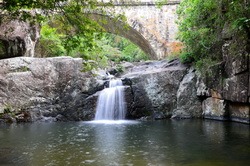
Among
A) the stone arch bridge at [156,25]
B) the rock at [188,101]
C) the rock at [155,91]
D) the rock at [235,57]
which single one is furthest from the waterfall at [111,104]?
the stone arch bridge at [156,25]

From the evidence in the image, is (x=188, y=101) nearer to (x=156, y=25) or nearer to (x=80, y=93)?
(x=80, y=93)

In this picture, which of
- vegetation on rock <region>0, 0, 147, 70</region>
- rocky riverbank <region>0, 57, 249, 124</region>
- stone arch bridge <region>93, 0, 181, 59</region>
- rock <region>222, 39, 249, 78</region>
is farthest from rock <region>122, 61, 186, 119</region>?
stone arch bridge <region>93, 0, 181, 59</region>

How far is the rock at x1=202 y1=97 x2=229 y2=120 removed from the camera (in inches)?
383

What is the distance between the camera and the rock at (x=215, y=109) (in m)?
9.73

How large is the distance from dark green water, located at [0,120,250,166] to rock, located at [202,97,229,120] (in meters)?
2.37

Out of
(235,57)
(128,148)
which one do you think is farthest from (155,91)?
(128,148)

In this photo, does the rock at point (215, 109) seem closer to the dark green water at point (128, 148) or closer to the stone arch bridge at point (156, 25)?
the dark green water at point (128, 148)

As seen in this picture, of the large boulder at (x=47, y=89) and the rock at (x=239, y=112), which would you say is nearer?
the rock at (x=239, y=112)

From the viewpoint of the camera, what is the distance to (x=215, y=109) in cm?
1020

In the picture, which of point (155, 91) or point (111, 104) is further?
point (155, 91)

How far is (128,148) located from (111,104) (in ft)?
18.4

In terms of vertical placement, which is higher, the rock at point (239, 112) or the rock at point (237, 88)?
the rock at point (237, 88)

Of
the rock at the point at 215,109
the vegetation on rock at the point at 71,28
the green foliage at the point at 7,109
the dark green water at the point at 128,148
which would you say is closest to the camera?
the vegetation on rock at the point at 71,28

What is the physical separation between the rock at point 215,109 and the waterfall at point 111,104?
3.53 m
